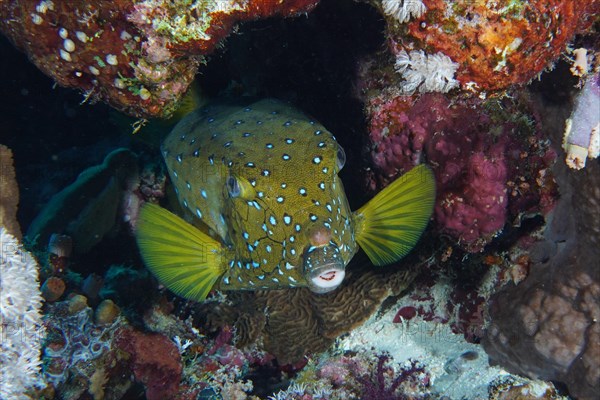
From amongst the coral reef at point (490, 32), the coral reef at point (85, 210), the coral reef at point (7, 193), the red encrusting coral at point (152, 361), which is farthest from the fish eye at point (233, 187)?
the coral reef at point (85, 210)

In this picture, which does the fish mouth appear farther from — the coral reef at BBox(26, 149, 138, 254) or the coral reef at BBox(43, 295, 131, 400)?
the coral reef at BBox(26, 149, 138, 254)

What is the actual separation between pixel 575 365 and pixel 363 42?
14.6 ft

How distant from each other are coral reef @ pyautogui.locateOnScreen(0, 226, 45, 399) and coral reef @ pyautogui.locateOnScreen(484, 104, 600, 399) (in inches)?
207

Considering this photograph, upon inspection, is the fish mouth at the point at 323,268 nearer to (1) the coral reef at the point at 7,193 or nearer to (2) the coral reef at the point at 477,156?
(2) the coral reef at the point at 477,156

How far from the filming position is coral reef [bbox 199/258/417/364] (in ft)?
19.8

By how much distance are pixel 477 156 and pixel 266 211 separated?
214 centimetres

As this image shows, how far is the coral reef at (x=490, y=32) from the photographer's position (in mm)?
2889

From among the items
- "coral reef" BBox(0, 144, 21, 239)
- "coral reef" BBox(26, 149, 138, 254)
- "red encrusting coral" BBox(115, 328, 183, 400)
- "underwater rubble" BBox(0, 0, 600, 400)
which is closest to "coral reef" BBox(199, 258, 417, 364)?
"underwater rubble" BBox(0, 0, 600, 400)

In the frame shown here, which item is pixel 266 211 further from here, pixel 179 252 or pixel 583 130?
pixel 583 130

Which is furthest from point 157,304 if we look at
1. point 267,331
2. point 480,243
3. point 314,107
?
point 480,243

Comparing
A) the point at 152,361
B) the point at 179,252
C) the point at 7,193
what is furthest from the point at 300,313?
the point at 7,193

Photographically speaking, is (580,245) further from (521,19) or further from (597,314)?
(521,19)

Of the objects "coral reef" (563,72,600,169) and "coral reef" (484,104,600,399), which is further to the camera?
"coral reef" (484,104,600,399)

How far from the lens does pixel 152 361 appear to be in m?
4.66
